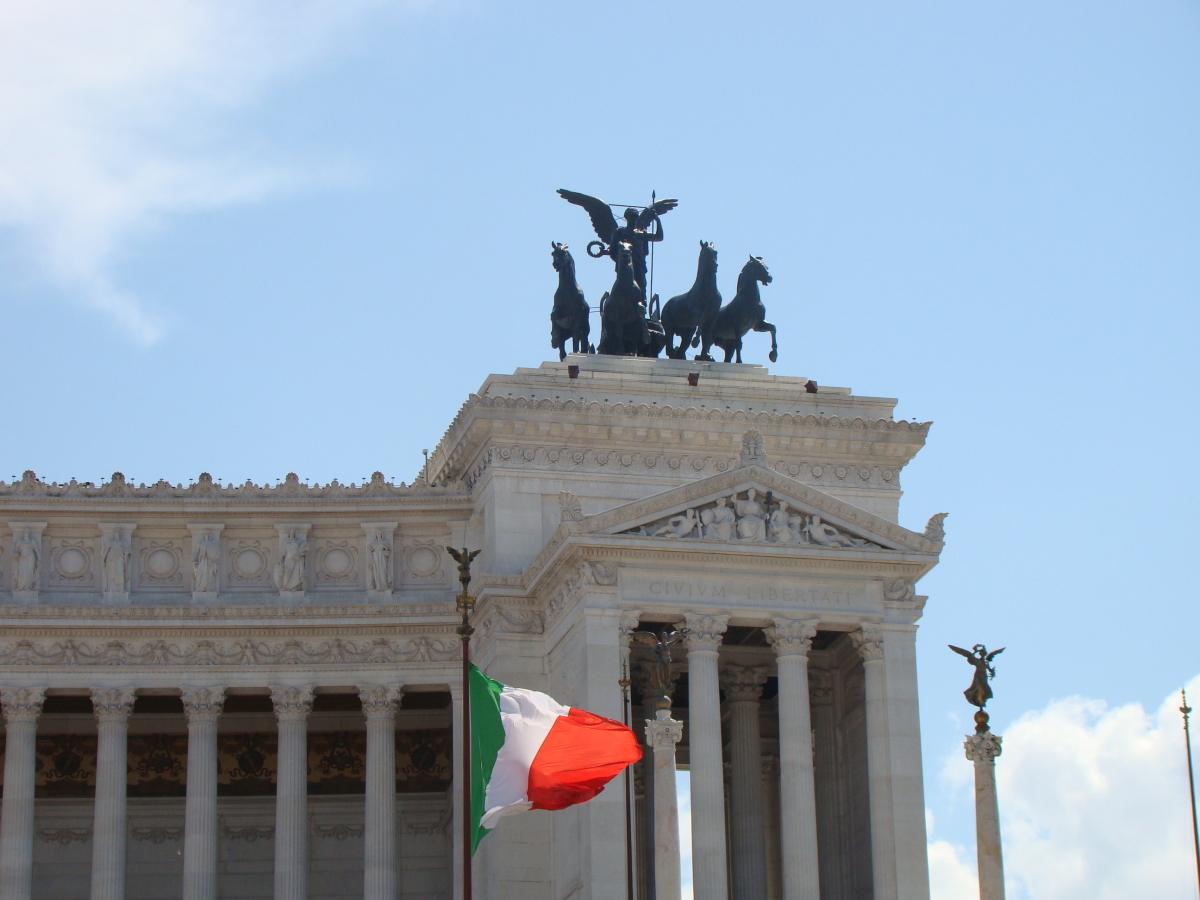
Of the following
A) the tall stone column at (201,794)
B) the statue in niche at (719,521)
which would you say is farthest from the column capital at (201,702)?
the statue in niche at (719,521)

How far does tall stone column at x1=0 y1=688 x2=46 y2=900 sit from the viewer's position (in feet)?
181

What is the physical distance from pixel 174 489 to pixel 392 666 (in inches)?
288

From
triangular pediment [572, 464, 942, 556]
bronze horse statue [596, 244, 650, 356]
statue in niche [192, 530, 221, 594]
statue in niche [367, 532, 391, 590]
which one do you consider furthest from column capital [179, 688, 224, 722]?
bronze horse statue [596, 244, 650, 356]

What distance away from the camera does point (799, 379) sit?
60.3 metres

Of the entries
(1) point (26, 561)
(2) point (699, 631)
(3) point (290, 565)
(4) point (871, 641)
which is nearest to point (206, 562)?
(3) point (290, 565)

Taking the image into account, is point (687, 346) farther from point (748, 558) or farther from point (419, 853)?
point (419, 853)

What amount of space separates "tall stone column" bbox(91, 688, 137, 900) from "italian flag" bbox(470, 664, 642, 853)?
56.7 feet

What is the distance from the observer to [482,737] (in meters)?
41.1

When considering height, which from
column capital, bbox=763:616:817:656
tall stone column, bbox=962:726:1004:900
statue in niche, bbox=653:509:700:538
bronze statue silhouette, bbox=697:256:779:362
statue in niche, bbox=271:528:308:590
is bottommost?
tall stone column, bbox=962:726:1004:900

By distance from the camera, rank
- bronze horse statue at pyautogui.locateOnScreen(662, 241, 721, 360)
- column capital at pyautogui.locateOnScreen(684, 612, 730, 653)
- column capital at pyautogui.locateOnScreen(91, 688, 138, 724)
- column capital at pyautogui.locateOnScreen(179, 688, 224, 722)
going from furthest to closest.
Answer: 1. bronze horse statue at pyautogui.locateOnScreen(662, 241, 721, 360)
2. column capital at pyautogui.locateOnScreen(179, 688, 224, 722)
3. column capital at pyautogui.locateOnScreen(91, 688, 138, 724)
4. column capital at pyautogui.locateOnScreen(684, 612, 730, 653)

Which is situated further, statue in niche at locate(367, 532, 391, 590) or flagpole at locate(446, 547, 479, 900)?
statue in niche at locate(367, 532, 391, 590)

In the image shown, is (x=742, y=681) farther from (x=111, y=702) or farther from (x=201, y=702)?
(x=111, y=702)

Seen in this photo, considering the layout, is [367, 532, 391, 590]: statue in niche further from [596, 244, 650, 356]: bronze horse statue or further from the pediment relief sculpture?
the pediment relief sculpture

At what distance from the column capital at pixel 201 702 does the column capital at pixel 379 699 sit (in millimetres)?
3625
